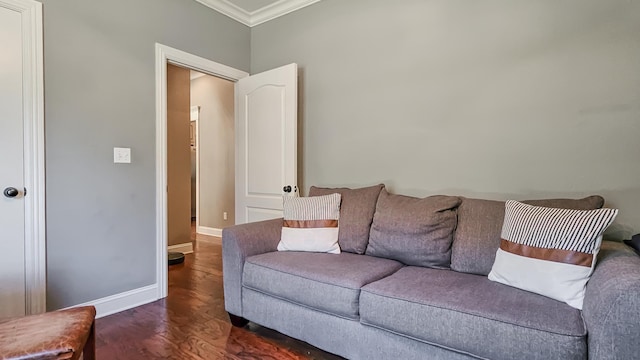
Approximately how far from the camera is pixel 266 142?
310cm

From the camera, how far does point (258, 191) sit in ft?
10.4

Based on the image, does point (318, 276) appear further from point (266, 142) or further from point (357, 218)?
point (266, 142)

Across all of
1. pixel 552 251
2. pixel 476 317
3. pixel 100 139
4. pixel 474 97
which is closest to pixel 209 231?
pixel 100 139

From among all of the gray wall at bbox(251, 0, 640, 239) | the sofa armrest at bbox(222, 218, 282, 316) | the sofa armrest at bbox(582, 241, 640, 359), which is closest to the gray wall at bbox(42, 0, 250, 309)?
the sofa armrest at bbox(222, 218, 282, 316)

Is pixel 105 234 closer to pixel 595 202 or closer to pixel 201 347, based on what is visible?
pixel 201 347

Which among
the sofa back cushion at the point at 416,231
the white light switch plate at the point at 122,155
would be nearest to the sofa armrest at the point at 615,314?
the sofa back cushion at the point at 416,231

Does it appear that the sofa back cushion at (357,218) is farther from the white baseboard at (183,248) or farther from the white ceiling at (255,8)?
the white baseboard at (183,248)

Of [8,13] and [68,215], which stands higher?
[8,13]

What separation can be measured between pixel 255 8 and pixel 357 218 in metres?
2.36

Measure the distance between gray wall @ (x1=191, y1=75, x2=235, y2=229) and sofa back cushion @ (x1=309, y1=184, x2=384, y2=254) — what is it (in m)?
3.03

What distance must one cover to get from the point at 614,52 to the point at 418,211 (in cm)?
140

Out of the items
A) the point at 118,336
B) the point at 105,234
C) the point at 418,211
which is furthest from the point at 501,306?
the point at 105,234

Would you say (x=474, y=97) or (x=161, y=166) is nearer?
(x=474, y=97)

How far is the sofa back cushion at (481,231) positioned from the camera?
172 centimetres
